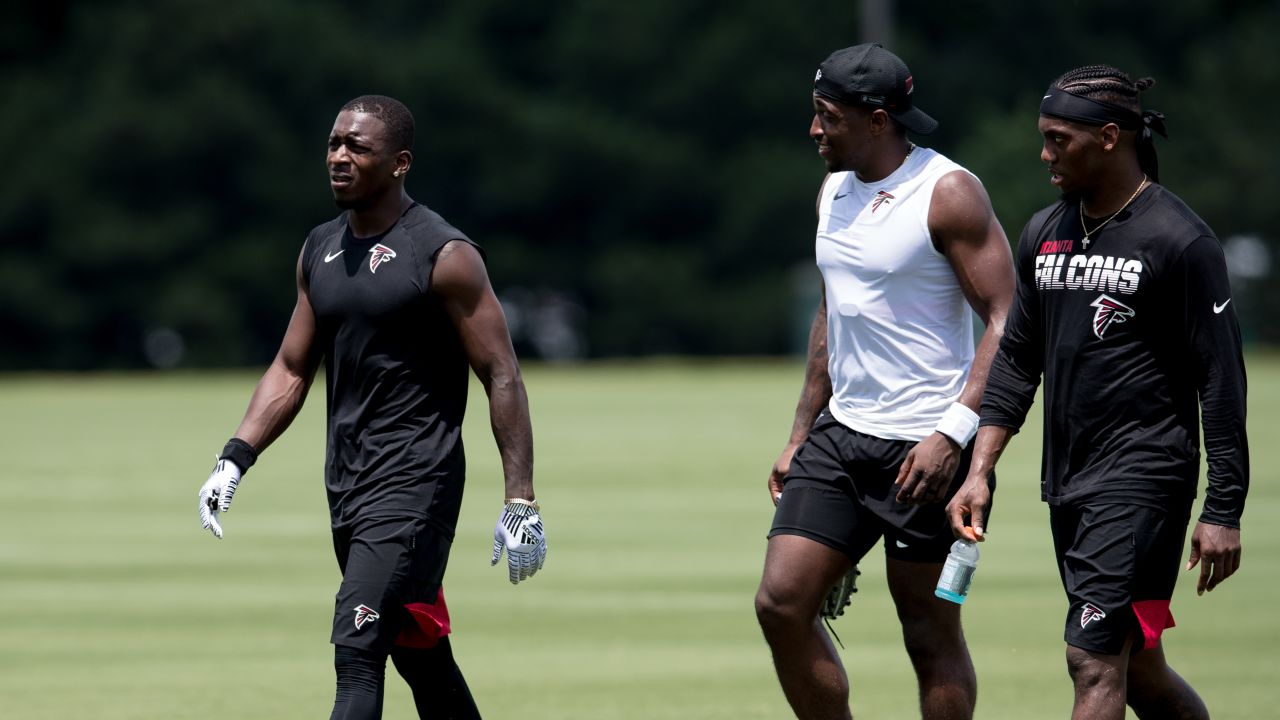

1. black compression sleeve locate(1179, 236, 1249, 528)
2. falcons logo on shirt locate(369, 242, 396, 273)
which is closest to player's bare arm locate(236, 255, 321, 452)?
falcons logo on shirt locate(369, 242, 396, 273)

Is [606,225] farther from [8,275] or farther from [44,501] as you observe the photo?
[44,501]

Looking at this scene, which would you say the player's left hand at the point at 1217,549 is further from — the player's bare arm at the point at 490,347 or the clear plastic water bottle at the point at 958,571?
the player's bare arm at the point at 490,347

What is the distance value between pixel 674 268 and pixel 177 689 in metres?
49.4

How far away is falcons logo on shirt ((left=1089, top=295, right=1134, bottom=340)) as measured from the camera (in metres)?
6.09

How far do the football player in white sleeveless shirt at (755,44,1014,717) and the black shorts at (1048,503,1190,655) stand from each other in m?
0.75

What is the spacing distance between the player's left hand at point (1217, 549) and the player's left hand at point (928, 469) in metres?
0.99

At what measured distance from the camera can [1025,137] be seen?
45.7 meters

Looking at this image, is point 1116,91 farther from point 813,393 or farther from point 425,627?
point 425,627

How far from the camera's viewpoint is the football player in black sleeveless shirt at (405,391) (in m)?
6.80

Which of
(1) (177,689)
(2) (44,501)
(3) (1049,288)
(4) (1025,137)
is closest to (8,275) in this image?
(4) (1025,137)

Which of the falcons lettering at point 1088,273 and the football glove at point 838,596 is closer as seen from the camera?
the falcons lettering at point 1088,273

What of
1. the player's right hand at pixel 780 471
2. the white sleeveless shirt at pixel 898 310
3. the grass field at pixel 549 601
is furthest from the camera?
the grass field at pixel 549 601

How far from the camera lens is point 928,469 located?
Result: 671cm

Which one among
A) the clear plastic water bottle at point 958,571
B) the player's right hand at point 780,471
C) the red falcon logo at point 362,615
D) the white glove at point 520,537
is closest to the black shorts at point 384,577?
the red falcon logo at point 362,615
